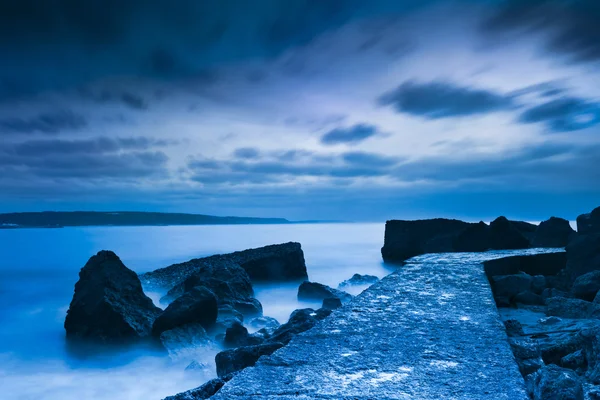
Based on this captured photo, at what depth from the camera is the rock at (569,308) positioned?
4.32 meters

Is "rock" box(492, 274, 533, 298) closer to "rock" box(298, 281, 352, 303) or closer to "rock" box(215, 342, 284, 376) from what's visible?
"rock" box(215, 342, 284, 376)

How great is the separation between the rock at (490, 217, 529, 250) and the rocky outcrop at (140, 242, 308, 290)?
5790 mm

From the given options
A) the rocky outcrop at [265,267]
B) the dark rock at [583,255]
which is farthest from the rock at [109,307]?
the dark rock at [583,255]

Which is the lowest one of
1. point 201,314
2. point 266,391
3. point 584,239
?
point 201,314

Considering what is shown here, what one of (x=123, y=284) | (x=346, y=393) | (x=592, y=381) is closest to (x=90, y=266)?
(x=123, y=284)

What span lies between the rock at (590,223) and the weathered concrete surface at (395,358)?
650 centimetres

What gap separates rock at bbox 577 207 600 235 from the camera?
28.5ft

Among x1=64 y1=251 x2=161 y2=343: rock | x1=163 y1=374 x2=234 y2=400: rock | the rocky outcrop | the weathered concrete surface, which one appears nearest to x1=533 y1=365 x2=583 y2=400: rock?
the weathered concrete surface

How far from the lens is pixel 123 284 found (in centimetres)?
703

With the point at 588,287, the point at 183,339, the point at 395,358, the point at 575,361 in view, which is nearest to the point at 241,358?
the point at 395,358

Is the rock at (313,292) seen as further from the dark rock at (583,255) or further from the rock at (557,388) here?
the rock at (557,388)

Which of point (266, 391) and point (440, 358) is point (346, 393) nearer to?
point (266, 391)

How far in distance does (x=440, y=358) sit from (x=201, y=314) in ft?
16.4

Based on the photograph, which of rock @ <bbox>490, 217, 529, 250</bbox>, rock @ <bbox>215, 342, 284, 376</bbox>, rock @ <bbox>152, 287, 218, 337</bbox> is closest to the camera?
rock @ <bbox>215, 342, 284, 376</bbox>
